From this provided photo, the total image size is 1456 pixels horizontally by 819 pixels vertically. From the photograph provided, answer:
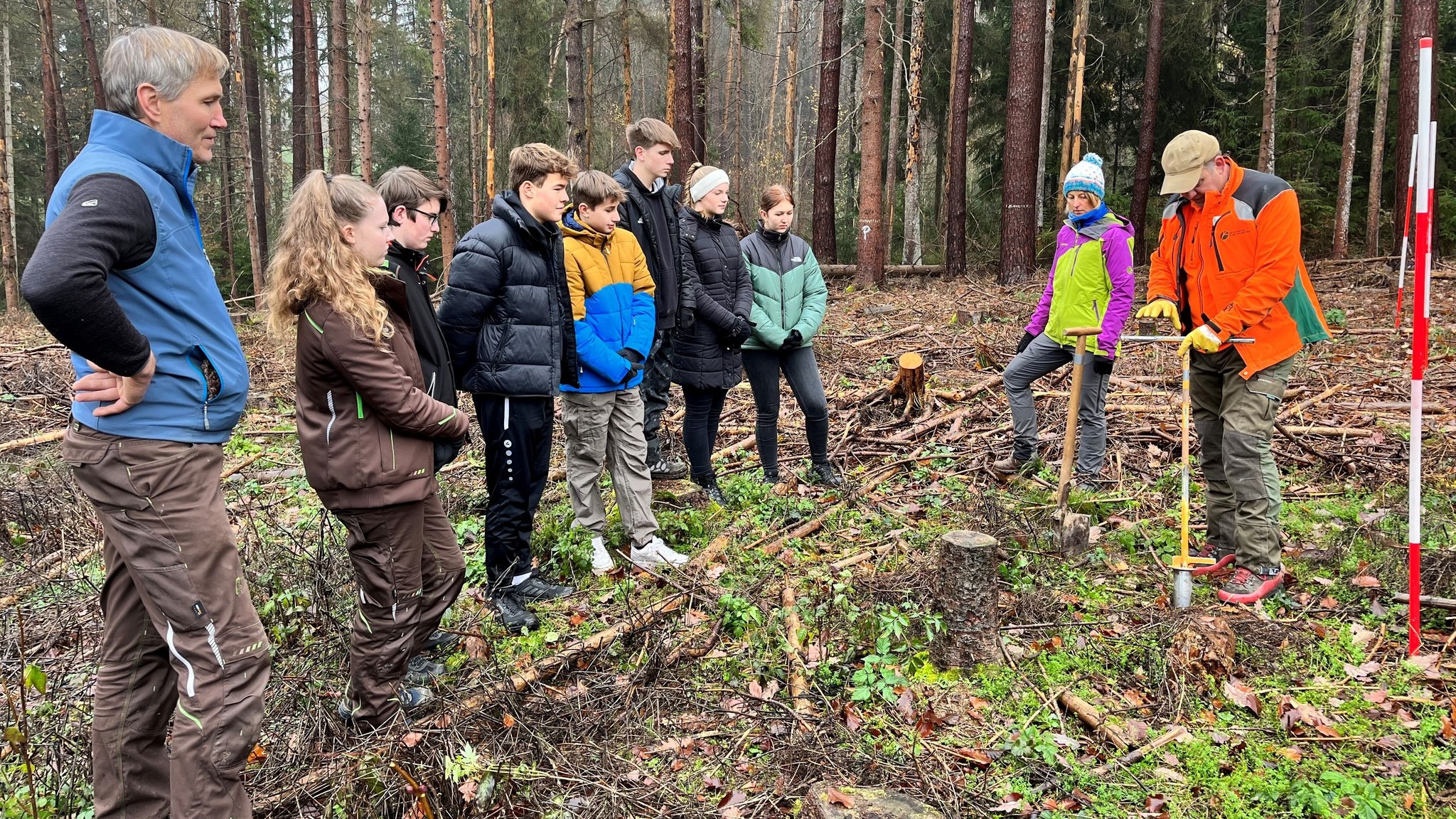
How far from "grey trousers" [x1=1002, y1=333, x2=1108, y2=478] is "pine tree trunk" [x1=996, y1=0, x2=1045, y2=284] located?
8613mm

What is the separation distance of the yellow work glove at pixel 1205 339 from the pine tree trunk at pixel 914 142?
13071 millimetres

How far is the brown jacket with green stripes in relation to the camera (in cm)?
293

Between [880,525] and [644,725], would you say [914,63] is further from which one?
[644,725]

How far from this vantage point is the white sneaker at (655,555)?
472cm

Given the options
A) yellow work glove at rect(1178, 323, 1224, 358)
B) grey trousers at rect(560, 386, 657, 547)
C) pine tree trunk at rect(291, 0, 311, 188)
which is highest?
pine tree trunk at rect(291, 0, 311, 188)

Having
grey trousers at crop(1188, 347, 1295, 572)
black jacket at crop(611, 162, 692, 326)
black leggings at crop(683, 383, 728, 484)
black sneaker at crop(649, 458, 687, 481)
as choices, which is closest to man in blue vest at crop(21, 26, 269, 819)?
black jacket at crop(611, 162, 692, 326)

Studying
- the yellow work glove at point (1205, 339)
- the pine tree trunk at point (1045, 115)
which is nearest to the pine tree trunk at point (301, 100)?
the pine tree trunk at point (1045, 115)

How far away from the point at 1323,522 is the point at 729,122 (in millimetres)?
25881

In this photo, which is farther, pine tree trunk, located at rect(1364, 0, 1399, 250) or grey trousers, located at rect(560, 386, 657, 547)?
pine tree trunk, located at rect(1364, 0, 1399, 250)

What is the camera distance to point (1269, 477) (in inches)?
169

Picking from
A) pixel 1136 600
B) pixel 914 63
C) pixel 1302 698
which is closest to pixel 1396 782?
pixel 1302 698

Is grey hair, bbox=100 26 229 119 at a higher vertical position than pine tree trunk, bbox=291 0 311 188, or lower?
lower

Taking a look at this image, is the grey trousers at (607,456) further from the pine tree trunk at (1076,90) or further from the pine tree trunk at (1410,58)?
the pine tree trunk at (1076,90)

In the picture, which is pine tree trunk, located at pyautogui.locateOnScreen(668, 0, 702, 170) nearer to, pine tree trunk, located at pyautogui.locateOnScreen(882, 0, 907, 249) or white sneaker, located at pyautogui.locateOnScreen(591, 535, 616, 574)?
pine tree trunk, located at pyautogui.locateOnScreen(882, 0, 907, 249)
